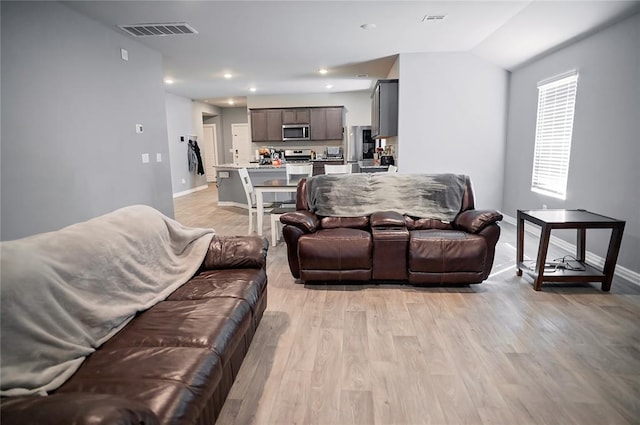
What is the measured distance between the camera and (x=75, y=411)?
952mm

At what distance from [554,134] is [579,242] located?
1684 mm

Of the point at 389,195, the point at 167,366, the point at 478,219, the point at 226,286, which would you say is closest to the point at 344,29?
the point at 389,195

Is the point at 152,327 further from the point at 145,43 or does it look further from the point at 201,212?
the point at 201,212

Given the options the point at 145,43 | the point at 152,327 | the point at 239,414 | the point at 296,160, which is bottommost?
the point at 239,414

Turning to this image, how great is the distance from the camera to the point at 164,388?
4.20ft

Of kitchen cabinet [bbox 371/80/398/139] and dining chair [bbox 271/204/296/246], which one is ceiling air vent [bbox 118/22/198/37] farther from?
kitchen cabinet [bbox 371/80/398/139]

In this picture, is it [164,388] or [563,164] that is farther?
[563,164]

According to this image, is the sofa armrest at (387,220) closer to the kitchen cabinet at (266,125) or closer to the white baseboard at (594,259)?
the white baseboard at (594,259)

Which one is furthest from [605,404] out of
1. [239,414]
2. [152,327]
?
[152,327]

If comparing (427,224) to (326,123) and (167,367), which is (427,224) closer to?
(167,367)

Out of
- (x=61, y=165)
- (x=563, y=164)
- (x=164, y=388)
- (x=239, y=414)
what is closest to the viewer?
(x=164, y=388)

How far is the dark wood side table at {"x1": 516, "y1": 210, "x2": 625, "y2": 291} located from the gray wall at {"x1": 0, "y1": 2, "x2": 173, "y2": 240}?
4.19 meters

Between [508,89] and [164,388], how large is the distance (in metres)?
6.09

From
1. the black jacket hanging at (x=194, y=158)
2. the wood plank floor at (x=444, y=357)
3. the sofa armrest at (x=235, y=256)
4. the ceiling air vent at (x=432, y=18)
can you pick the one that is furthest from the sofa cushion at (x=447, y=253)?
the black jacket hanging at (x=194, y=158)
